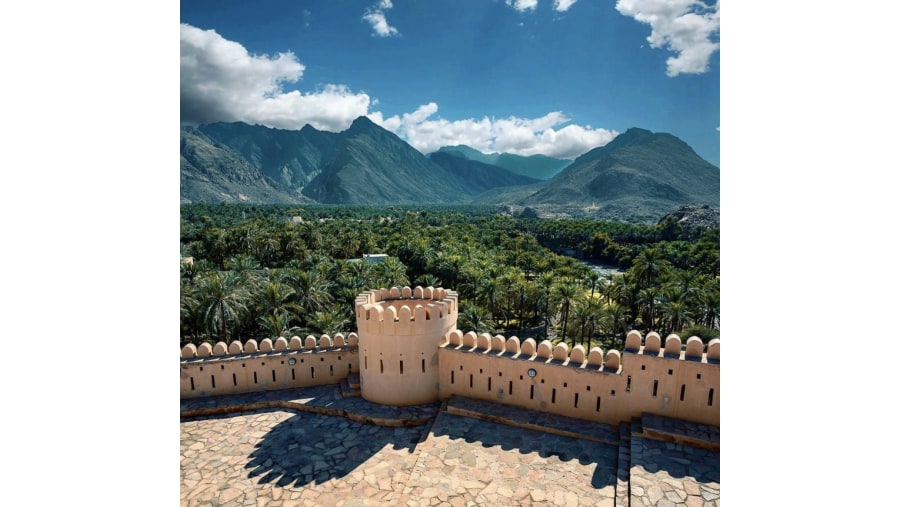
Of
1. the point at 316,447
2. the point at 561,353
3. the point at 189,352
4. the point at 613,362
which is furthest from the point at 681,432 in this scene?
the point at 189,352

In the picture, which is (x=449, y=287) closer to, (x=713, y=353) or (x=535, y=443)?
(x=535, y=443)

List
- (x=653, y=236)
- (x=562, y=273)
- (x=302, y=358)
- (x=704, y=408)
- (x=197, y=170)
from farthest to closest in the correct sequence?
(x=197, y=170), (x=653, y=236), (x=562, y=273), (x=302, y=358), (x=704, y=408)

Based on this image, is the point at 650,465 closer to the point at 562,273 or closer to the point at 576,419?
the point at 576,419

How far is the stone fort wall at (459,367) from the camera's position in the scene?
989 centimetres

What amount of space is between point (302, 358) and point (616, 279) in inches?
902

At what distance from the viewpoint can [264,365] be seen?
13.4m

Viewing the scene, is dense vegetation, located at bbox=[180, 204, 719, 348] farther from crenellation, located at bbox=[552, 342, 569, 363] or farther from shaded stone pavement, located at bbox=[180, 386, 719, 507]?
crenellation, located at bbox=[552, 342, 569, 363]

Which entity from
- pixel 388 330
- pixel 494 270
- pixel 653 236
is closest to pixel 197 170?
pixel 653 236

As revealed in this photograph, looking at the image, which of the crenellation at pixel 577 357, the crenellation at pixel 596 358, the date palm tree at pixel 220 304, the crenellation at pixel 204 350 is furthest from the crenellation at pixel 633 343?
the date palm tree at pixel 220 304

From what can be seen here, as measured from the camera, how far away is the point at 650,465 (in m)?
8.53

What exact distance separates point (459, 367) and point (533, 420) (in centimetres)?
244

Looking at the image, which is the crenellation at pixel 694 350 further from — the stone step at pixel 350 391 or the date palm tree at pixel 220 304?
the date palm tree at pixel 220 304

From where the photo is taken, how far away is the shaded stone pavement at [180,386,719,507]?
26.9 ft
